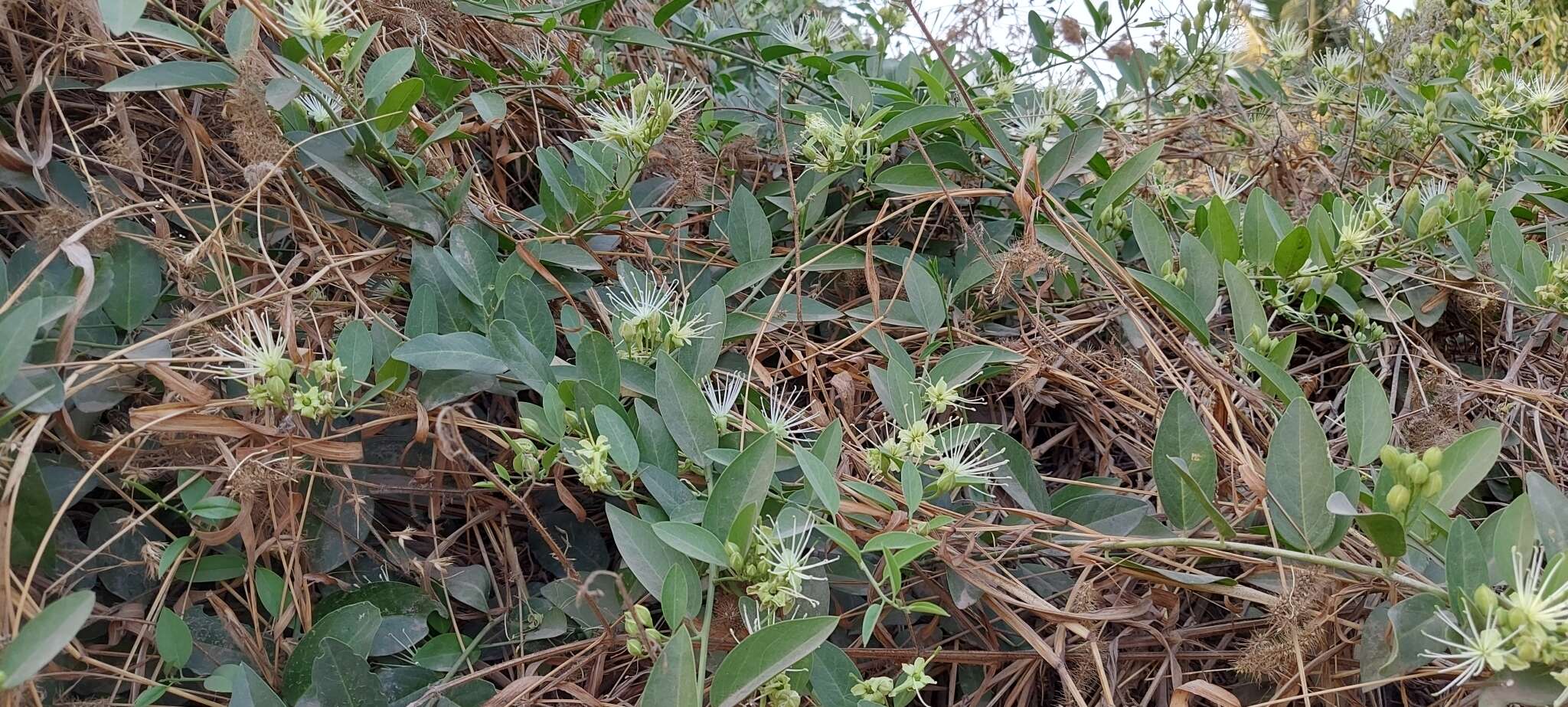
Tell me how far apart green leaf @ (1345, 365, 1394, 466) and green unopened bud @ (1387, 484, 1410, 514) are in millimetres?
100

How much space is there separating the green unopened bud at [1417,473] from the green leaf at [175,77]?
1.05 meters

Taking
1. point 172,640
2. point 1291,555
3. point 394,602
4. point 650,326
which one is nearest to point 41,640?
point 172,640

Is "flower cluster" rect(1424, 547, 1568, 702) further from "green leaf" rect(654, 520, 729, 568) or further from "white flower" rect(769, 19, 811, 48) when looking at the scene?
"white flower" rect(769, 19, 811, 48)

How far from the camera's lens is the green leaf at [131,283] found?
87cm

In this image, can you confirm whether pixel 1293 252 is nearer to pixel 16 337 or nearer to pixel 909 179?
pixel 909 179

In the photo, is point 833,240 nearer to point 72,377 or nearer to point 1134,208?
point 1134,208

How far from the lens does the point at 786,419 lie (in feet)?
3.04

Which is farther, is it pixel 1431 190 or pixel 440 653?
pixel 1431 190

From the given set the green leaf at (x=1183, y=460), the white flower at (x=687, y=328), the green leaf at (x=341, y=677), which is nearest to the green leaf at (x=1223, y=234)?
the green leaf at (x=1183, y=460)

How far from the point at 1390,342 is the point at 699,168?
2.75ft

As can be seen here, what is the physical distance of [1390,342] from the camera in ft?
3.74

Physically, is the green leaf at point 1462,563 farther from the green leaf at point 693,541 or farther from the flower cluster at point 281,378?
the flower cluster at point 281,378

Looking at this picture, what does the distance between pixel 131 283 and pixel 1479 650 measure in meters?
1.09

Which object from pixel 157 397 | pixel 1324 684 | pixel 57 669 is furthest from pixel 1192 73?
pixel 57 669
